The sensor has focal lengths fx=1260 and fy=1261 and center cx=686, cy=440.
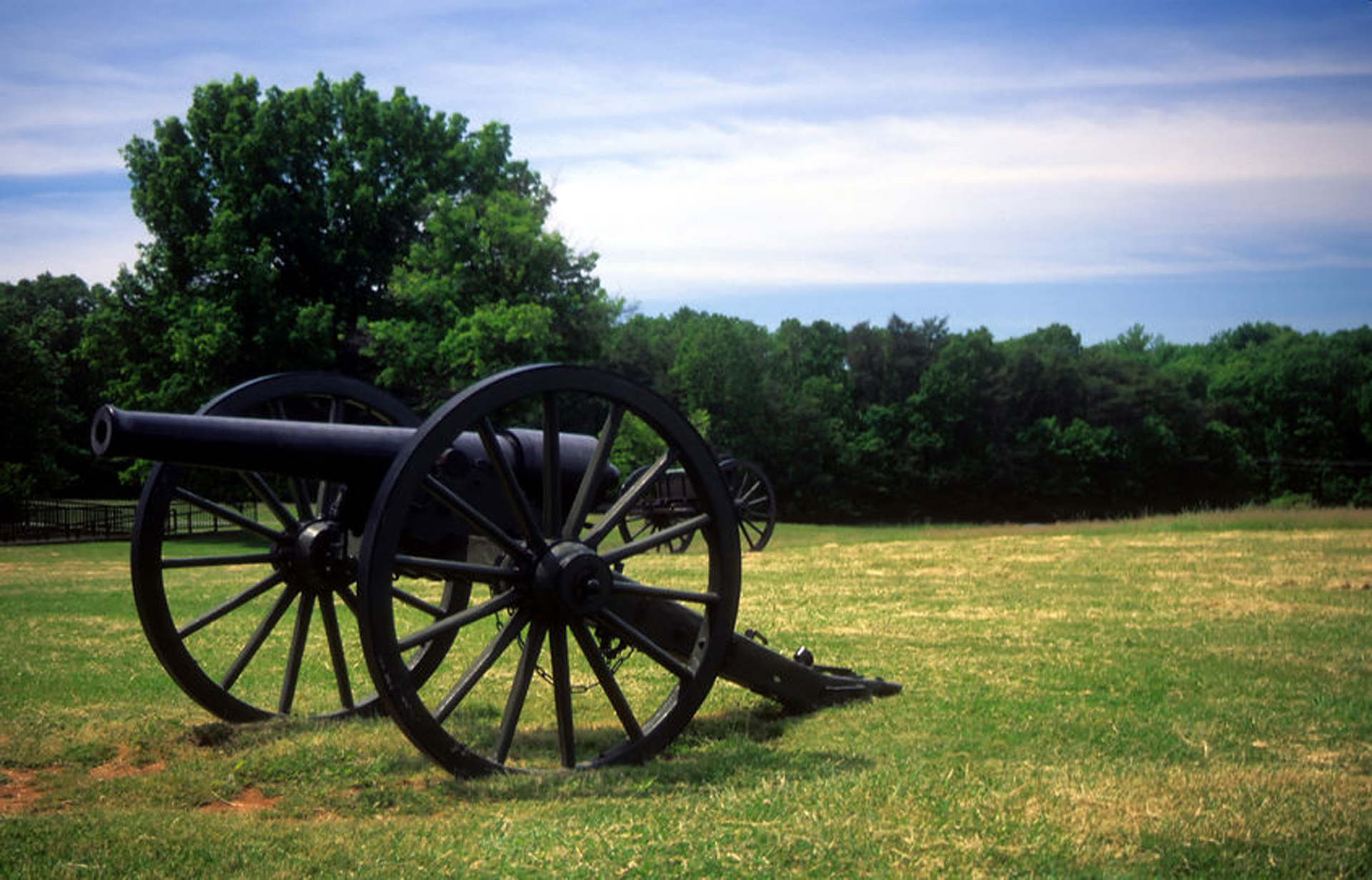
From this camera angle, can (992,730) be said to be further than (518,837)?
Yes

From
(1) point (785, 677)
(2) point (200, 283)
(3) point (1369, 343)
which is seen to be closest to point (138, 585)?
(1) point (785, 677)

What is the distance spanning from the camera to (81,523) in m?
36.9

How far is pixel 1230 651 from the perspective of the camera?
1085cm

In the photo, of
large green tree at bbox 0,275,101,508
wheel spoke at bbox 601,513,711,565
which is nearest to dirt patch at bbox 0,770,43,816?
wheel spoke at bbox 601,513,711,565

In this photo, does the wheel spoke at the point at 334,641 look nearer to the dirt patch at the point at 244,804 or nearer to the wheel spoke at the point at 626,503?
the dirt patch at the point at 244,804

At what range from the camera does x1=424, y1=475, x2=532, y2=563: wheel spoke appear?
239 inches

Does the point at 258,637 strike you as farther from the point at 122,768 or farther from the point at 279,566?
the point at 122,768

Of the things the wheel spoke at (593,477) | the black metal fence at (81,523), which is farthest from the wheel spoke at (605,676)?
the black metal fence at (81,523)

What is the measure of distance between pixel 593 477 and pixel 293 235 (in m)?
29.5

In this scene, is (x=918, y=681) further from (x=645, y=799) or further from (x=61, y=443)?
(x=61, y=443)

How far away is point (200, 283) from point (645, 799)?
31.6 m

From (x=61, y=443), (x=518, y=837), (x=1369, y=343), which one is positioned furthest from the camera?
(x=1369, y=343)

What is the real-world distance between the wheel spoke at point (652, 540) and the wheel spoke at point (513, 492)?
1.32ft

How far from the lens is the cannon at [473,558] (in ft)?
19.6
